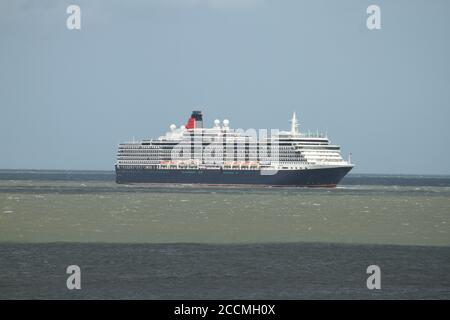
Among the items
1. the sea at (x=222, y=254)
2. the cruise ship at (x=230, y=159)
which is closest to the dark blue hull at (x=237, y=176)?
the cruise ship at (x=230, y=159)

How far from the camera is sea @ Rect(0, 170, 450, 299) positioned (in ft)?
99.4

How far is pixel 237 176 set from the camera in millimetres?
131000

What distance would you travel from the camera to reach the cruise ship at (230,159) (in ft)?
412

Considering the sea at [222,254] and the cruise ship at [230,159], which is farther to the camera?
the cruise ship at [230,159]

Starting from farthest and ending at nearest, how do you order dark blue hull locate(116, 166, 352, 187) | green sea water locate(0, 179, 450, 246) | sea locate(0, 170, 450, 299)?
dark blue hull locate(116, 166, 352, 187) → green sea water locate(0, 179, 450, 246) → sea locate(0, 170, 450, 299)

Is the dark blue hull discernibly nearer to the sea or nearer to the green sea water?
the green sea water

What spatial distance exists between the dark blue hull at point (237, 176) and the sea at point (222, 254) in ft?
195

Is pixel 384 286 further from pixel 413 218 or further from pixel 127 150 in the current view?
pixel 127 150

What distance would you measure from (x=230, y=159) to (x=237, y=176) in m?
5.61

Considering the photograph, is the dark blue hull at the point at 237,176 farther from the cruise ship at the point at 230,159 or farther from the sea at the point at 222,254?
the sea at the point at 222,254

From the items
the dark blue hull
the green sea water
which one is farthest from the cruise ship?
the green sea water

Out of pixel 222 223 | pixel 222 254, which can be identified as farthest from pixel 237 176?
pixel 222 254
